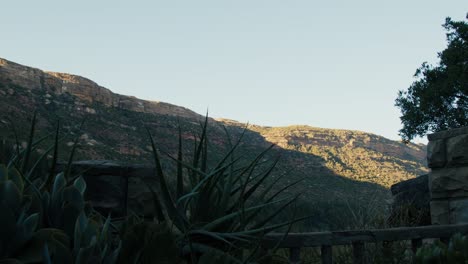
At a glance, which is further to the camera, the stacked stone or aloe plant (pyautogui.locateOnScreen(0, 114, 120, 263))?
the stacked stone

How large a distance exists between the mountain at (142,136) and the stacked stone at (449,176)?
13.8 meters

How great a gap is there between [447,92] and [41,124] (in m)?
22.0

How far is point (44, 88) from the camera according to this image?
3722 centimetres

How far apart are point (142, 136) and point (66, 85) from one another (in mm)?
14824

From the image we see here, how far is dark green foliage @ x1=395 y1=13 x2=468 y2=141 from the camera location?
37.7 ft

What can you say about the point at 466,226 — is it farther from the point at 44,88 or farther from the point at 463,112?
the point at 44,88

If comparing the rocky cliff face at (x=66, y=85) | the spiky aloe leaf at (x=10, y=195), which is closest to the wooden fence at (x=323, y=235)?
the spiky aloe leaf at (x=10, y=195)

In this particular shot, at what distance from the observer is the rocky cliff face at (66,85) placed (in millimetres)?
36594

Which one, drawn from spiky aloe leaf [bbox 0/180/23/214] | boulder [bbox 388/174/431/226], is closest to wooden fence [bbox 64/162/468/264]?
spiky aloe leaf [bbox 0/180/23/214]

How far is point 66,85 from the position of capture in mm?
42656

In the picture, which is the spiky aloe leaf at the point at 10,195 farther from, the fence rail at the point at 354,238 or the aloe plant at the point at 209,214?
the fence rail at the point at 354,238

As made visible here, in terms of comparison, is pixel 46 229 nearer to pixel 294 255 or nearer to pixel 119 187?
pixel 119 187

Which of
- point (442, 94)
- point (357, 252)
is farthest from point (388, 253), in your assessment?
point (442, 94)

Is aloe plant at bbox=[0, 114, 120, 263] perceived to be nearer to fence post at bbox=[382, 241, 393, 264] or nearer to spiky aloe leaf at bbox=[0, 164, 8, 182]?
spiky aloe leaf at bbox=[0, 164, 8, 182]
